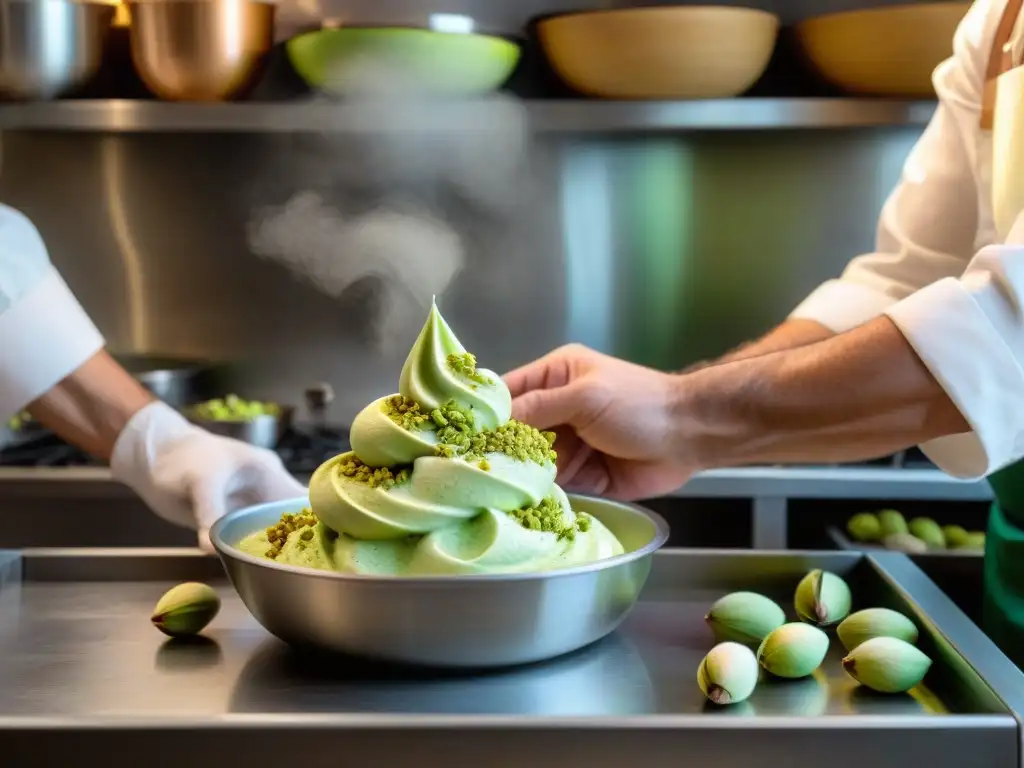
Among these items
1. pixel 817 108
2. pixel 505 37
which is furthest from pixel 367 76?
pixel 817 108

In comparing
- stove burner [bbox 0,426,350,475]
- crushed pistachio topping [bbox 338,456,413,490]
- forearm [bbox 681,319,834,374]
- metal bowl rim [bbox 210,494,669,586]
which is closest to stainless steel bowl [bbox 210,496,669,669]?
metal bowl rim [bbox 210,494,669,586]

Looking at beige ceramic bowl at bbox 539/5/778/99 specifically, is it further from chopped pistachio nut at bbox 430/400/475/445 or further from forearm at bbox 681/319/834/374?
chopped pistachio nut at bbox 430/400/475/445

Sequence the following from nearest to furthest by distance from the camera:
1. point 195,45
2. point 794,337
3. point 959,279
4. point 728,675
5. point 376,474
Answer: point 728,675 → point 376,474 → point 959,279 → point 794,337 → point 195,45

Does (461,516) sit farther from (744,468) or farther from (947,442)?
(744,468)

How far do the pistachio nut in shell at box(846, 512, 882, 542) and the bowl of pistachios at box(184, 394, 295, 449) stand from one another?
3.92 feet

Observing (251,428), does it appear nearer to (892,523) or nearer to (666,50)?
(666,50)

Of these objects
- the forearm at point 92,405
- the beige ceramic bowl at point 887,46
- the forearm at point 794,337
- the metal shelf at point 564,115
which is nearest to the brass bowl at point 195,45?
the metal shelf at point 564,115

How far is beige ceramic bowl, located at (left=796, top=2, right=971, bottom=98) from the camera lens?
7.73 ft

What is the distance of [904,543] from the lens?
2.19 m

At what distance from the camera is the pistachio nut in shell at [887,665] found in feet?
2.88

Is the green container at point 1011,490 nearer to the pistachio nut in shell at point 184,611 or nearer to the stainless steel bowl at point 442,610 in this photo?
the stainless steel bowl at point 442,610

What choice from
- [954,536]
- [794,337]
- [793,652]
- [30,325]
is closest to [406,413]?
[793,652]

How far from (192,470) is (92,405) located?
339 millimetres

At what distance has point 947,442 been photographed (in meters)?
1.28
